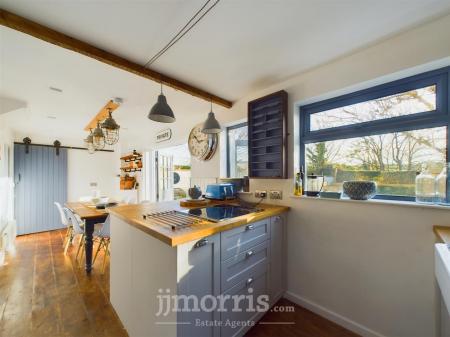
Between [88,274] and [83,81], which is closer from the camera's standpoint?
[83,81]

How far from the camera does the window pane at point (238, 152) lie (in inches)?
98.8

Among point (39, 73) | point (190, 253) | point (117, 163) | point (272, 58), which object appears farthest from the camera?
point (117, 163)

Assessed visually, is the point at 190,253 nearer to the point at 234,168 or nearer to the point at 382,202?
the point at 382,202

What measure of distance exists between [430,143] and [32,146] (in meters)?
6.26

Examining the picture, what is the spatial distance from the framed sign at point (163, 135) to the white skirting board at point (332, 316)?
305 centimetres

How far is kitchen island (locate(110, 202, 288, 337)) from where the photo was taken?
1.01 m

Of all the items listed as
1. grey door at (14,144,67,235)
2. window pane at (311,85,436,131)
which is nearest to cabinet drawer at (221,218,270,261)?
window pane at (311,85,436,131)

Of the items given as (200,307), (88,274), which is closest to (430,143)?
(200,307)

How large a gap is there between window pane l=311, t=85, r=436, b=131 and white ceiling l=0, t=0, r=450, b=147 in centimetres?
45

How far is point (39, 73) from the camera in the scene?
65.6 inches

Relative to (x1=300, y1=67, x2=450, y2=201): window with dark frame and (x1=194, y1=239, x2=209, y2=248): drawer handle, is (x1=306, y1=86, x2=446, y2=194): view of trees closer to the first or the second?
(x1=300, y1=67, x2=450, y2=201): window with dark frame

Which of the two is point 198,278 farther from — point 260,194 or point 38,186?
point 38,186

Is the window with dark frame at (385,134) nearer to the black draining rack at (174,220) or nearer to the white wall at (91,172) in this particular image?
the black draining rack at (174,220)

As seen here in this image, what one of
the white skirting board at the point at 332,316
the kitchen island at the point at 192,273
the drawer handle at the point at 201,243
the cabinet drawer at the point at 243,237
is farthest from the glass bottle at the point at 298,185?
the drawer handle at the point at 201,243
